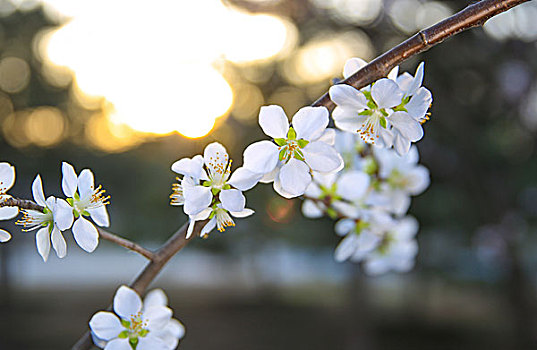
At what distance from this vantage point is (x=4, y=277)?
33.1ft

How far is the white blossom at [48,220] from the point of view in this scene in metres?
0.66

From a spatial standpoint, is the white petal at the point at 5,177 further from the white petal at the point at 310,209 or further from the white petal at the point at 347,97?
the white petal at the point at 310,209

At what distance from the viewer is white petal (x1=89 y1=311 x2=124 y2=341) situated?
2.40 feet

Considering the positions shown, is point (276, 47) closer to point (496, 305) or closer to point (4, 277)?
point (496, 305)

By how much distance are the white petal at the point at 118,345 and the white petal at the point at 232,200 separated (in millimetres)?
253

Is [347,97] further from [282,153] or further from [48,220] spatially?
[48,220]

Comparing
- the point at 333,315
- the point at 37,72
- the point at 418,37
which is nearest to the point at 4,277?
the point at 37,72

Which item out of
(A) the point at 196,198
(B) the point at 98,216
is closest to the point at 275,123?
(A) the point at 196,198

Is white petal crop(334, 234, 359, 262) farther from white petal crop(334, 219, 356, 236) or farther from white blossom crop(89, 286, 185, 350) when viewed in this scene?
white blossom crop(89, 286, 185, 350)

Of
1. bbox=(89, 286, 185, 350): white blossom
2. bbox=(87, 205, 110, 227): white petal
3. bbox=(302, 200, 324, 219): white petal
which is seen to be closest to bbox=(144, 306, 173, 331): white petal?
bbox=(89, 286, 185, 350): white blossom

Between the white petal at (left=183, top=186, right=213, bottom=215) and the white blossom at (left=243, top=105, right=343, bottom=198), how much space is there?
0.07 m

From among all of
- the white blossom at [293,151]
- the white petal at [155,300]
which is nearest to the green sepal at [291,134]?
the white blossom at [293,151]

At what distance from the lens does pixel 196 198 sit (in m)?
0.66

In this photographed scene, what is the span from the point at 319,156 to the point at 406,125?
117mm
